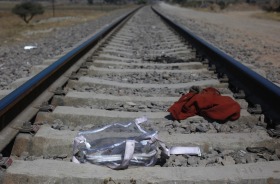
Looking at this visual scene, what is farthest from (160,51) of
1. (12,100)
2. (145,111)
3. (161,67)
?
(12,100)

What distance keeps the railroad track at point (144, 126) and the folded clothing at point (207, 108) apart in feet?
0.20

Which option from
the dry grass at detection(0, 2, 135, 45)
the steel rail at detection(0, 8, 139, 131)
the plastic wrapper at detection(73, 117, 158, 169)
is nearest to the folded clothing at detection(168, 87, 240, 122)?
the plastic wrapper at detection(73, 117, 158, 169)

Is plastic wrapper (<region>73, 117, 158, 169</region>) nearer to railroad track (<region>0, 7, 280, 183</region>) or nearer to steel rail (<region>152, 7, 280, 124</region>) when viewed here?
railroad track (<region>0, 7, 280, 183</region>)

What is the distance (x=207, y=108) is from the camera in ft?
13.0

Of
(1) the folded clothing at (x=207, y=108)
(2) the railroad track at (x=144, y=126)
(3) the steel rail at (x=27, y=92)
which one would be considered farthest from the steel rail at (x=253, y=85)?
(3) the steel rail at (x=27, y=92)

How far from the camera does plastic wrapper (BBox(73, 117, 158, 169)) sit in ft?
9.52

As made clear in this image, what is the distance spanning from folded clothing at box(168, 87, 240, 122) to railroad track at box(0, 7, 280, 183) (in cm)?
6

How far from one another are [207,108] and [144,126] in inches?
24.8

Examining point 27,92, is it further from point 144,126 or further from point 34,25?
point 34,25

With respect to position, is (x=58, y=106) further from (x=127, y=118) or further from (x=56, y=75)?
(x=56, y=75)

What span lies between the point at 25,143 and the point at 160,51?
21.2ft

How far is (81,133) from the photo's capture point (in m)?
3.31

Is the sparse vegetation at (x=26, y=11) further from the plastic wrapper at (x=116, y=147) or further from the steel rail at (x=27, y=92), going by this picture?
the plastic wrapper at (x=116, y=147)

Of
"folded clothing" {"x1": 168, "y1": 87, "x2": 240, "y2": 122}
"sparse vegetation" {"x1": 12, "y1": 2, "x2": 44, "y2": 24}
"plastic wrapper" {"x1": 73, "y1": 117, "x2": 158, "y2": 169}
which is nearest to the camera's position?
"plastic wrapper" {"x1": 73, "y1": 117, "x2": 158, "y2": 169}
